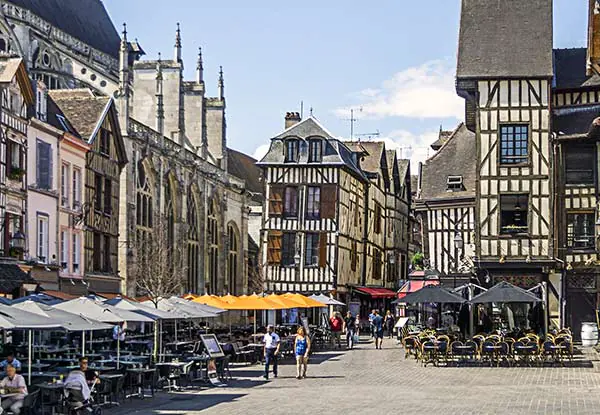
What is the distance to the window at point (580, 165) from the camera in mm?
34312

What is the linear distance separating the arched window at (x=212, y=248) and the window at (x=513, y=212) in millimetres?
23410

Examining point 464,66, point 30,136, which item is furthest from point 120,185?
point 464,66

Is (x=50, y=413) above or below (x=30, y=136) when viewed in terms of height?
below

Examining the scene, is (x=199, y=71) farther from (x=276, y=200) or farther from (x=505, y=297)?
(x=505, y=297)

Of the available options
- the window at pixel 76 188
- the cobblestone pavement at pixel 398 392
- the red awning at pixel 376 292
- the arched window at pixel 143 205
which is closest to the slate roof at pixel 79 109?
the window at pixel 76 188

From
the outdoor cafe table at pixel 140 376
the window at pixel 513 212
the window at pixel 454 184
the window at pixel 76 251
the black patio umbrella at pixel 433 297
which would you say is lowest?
the outdoor cafe table at pixel 140 376

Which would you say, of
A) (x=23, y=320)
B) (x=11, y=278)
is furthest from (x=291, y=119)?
(x=23, y=320)

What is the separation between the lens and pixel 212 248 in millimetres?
55875

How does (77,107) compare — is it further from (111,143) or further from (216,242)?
(216,242)

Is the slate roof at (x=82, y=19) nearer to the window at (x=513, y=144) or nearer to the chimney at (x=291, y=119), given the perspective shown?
the chimney at (x=291, y=119)

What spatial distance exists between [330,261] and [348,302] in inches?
161

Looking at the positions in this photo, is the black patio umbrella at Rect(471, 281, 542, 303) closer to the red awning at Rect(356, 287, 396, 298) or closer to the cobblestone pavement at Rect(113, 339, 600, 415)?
the cobblestone pavement at Rect(113, 339, 600, 415)

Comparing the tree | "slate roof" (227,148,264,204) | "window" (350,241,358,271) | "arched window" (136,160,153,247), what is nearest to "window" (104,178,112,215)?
the tree

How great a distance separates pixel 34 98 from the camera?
101 ft
